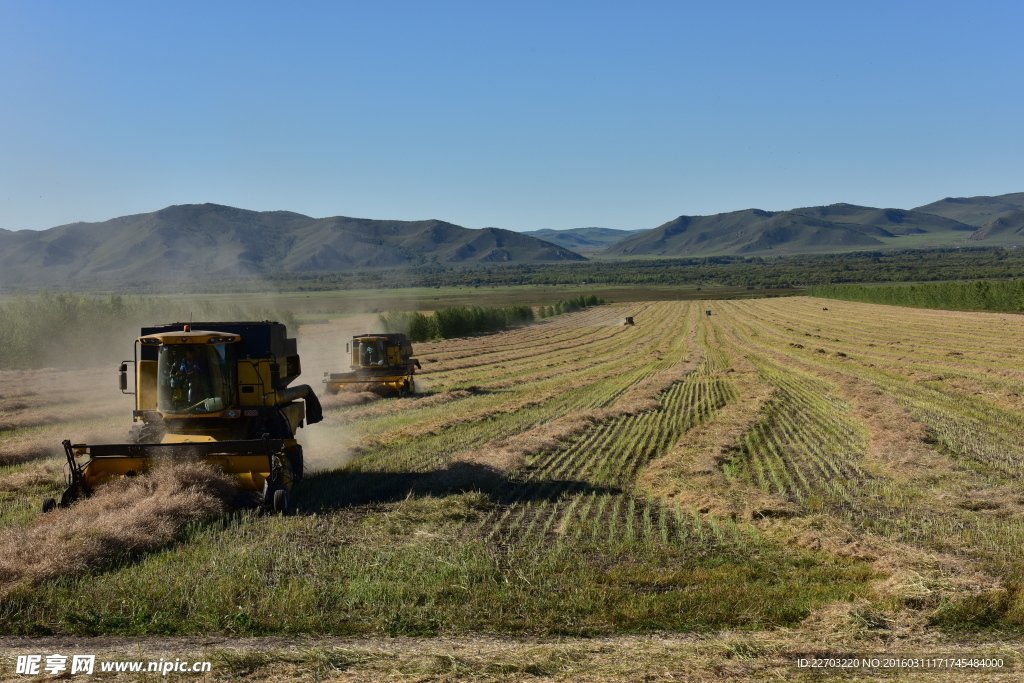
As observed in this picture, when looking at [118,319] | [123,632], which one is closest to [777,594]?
[123,632]

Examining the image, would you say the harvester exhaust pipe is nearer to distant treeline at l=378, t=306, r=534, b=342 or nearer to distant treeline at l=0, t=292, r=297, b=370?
distant treeline at l=0, t=292, r=297, b=370

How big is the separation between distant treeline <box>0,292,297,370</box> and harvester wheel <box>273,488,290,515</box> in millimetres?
36104

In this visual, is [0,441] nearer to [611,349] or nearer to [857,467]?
[857,467]

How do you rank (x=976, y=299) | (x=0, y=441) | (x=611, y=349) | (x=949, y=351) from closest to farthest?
(x=0, y=441), (x=949, y=351), (x=611, y=349), (x=976, y=299)

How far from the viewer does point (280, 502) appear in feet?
37.9

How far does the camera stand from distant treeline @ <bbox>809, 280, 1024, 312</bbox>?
67250 millimetres

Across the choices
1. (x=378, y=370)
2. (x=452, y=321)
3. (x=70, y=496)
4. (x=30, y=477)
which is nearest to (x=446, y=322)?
(x=452, y=321)

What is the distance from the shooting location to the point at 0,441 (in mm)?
18859

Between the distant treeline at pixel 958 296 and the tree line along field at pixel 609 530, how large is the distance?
50193 millimetres

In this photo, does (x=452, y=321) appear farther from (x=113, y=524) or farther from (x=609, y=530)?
(x=113, y=524)

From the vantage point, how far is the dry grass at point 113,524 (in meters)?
8.85

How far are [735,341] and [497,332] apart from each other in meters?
27.0

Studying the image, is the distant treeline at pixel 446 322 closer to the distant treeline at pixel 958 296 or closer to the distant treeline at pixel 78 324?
the distant treeline at pixel 78 324

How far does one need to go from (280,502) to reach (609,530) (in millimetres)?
4684
